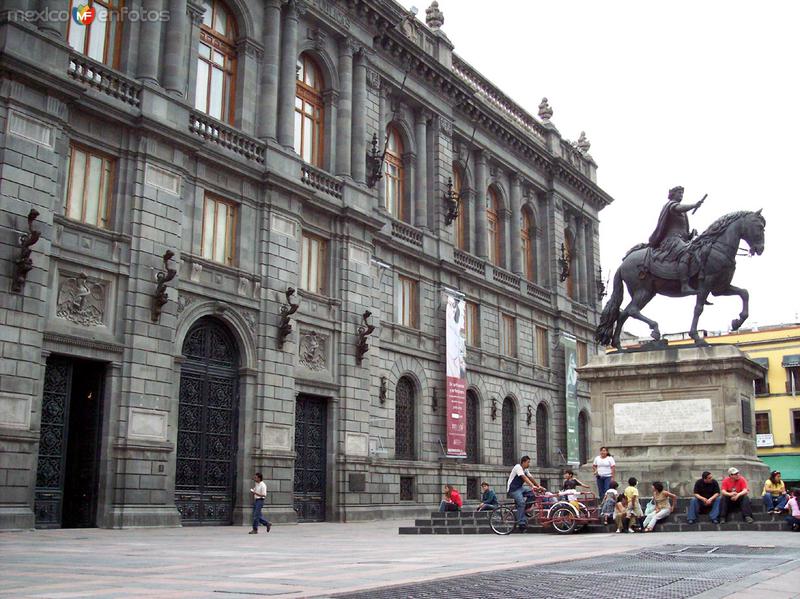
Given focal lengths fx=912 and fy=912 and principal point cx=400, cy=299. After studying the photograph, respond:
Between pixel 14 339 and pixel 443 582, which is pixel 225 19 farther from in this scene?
pixel 443 582

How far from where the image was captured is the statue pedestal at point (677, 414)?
846 inches

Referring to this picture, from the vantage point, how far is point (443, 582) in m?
9.97

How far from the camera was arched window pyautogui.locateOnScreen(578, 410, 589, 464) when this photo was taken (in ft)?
171

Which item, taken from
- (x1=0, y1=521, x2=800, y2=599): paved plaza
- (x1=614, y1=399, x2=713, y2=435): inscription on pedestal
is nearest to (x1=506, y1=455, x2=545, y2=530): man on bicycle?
(x1=0, y1=521, x2=800, y2=599): paved plaza

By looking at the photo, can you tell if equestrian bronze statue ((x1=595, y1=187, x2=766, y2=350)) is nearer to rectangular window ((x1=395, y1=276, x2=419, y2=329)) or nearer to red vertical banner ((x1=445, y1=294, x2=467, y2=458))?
rectangular window ((x1=395, y1=276, x2=419, y2=329))

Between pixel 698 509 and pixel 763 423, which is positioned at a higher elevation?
pixel 763 423

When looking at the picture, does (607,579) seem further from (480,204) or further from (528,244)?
(528,244)

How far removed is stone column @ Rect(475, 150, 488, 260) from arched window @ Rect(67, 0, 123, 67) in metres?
22.2

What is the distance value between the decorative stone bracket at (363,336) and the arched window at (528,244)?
18.5 m

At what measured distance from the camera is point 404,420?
122ft

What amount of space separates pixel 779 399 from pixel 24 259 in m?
56.6

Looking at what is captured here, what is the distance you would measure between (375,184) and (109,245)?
1412cm

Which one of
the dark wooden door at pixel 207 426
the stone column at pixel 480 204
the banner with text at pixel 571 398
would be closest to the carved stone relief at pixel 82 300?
the dark wooden door at pixel 207 426

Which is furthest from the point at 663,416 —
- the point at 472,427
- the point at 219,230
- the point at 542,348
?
the point at 542,348
